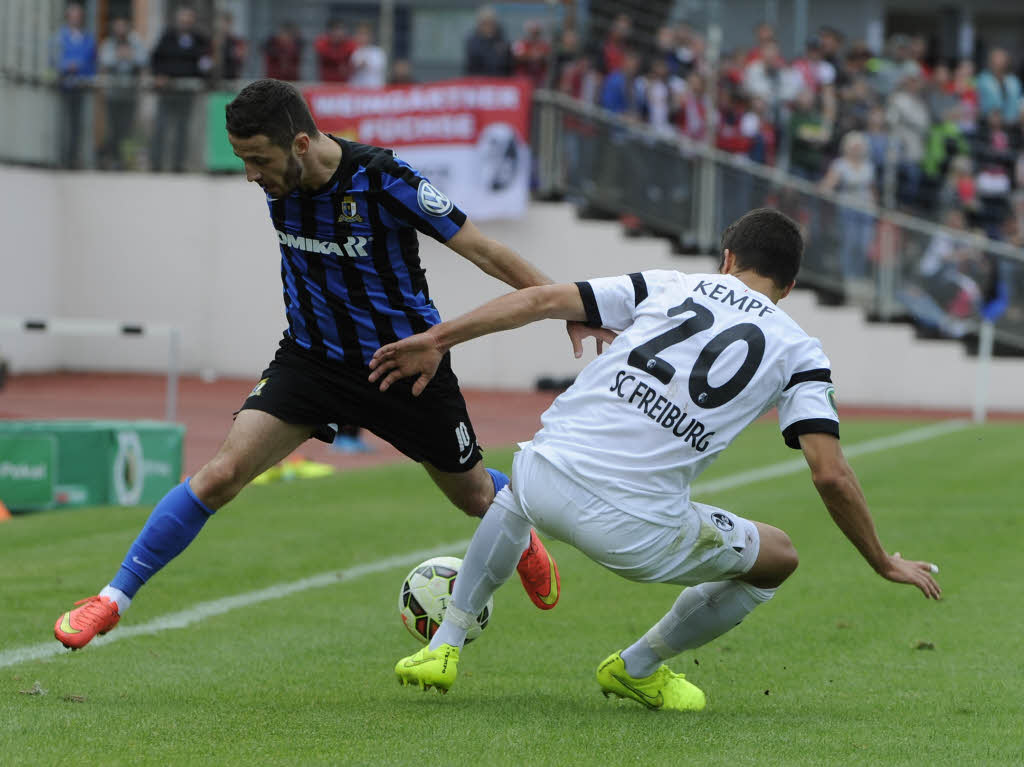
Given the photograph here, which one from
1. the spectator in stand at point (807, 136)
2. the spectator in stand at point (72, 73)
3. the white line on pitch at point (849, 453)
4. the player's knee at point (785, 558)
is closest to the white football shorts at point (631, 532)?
the player's knee at point (785, 558)

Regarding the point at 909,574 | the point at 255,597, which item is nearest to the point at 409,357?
the point at 909,574

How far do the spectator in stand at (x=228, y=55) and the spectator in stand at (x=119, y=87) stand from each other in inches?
45.9

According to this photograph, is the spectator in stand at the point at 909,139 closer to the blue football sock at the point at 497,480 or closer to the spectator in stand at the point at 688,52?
the spectator in stand at the point at 688,52

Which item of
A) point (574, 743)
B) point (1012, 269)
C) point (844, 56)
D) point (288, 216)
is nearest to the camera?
Answer: point (574, 743)

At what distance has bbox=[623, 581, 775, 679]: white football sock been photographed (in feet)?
17.5

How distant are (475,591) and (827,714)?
1.24m

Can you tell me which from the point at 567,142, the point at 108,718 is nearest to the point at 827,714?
the point at 108,718

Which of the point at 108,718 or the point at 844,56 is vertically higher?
the point at 844,56

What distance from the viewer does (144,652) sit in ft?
20.9

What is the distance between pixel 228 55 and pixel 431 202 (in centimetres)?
1960

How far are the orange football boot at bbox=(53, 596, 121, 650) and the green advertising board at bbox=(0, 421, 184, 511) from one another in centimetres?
536

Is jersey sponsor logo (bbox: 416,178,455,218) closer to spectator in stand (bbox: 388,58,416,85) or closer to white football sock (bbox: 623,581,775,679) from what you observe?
white football sock (bbox: 623,581,775,679)

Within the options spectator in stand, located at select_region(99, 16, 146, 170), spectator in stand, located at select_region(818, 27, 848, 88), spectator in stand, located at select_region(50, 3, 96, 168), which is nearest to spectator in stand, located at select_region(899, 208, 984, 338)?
spectator in stand, located at select_region(818, 27, 848, 88)

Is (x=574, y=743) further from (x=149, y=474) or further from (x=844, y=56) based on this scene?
(x=844, y=56)
